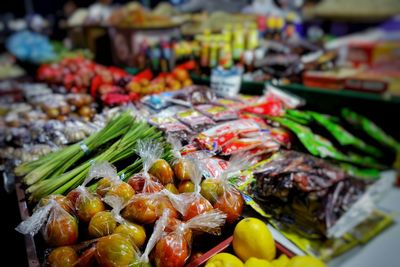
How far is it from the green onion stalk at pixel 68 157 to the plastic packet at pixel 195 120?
331 mm

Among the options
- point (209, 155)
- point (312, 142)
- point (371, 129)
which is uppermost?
point (209, 155)

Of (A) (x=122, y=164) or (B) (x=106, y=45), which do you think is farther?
(B) (x=106, y=45)

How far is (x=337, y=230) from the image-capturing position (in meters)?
1.38

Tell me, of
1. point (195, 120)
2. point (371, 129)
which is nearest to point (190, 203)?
point (195, 120)

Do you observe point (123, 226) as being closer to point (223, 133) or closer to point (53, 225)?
point (53, 225)

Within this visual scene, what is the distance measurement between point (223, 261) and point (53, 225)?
0.62m

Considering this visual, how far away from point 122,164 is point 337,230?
3.51ft

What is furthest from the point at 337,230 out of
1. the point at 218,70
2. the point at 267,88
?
the point at 218,70

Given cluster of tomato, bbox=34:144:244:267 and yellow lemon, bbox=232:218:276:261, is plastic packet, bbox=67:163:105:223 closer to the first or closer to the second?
cluster of tomato, bbox=34:144:244:267

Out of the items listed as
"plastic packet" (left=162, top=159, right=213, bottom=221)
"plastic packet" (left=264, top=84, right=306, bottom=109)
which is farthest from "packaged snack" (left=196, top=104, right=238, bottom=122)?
"plastic packet" (left=162, top=159, right=213, bottom=221)

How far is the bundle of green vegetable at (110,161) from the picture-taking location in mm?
1339

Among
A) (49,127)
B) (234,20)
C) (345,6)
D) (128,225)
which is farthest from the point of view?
(345,6)

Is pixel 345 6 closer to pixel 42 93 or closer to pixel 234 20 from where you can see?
pixel 234 20

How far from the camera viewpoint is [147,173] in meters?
1.24
